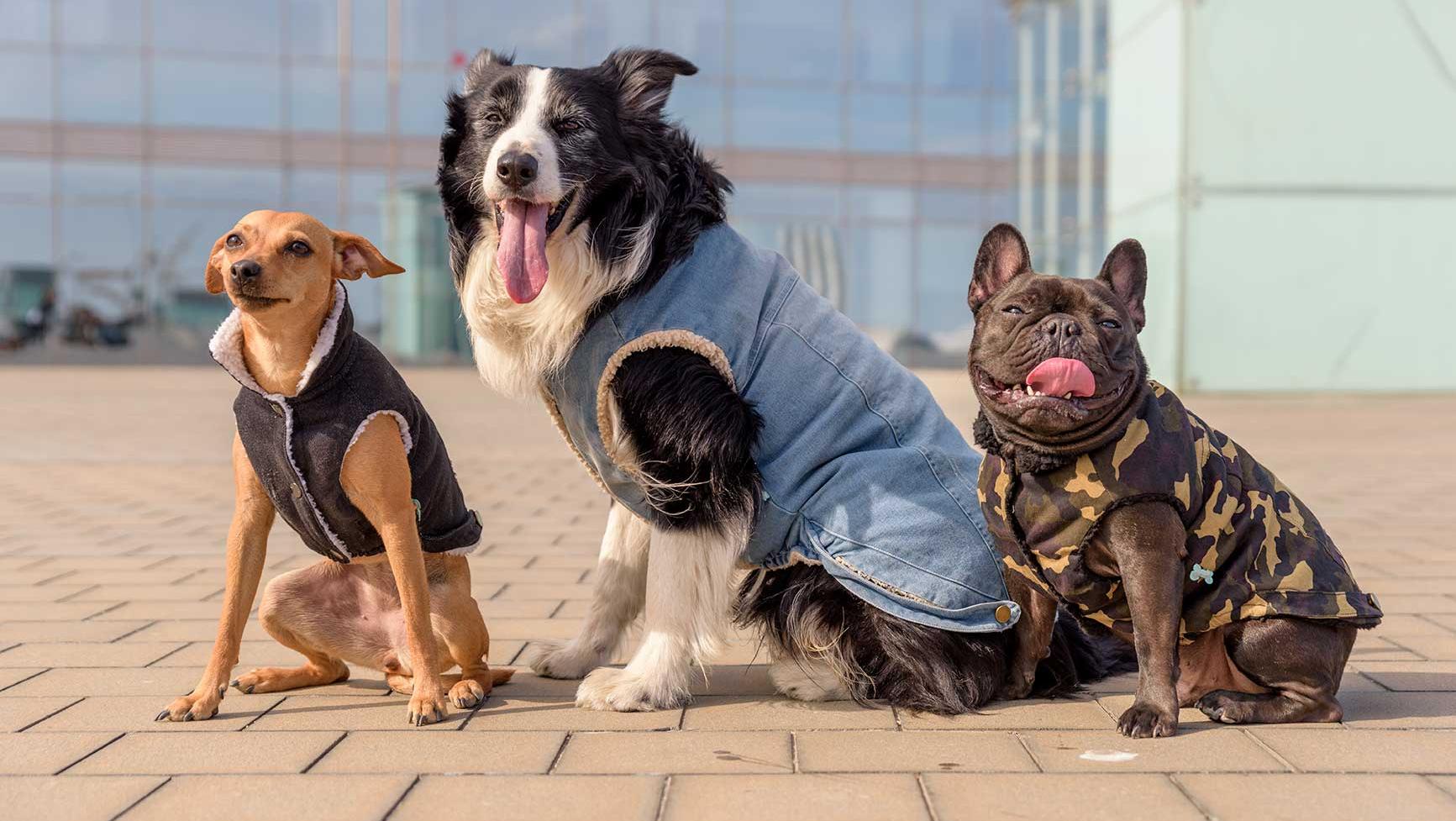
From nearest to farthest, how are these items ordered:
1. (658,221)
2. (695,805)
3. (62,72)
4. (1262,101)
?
1. (695,805)
2. (658,221)
3. (1262,101)
4. (62,72)

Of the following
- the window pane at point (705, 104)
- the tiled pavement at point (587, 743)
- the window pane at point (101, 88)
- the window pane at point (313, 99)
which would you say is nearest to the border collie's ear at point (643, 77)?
the tiled pavement at point (587, 743)

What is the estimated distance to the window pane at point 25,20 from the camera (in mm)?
23203

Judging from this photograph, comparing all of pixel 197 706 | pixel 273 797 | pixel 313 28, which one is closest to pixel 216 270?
pixel 197 706

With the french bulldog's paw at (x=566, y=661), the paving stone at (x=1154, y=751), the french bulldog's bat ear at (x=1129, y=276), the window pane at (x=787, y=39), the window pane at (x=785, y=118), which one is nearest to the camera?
the paving stone at (x=1154, y=751)

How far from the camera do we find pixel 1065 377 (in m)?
2.79

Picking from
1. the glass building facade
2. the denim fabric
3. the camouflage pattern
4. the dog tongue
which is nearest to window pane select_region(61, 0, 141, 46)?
the glass building facade

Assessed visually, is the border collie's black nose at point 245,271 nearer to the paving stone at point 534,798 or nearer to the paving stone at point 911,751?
the paving stone at point 534,798

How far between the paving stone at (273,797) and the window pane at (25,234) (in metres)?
24.4

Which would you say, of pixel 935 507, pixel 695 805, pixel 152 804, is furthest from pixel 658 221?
pixel 152 804

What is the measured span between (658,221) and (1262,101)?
577 inches

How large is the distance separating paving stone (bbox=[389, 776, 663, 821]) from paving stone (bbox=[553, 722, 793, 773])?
0.30 feet

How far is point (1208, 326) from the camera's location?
15.9m

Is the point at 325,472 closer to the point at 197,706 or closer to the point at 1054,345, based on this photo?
the point at 197,706

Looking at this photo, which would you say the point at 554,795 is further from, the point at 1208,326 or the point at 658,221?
the point at 1208,326
